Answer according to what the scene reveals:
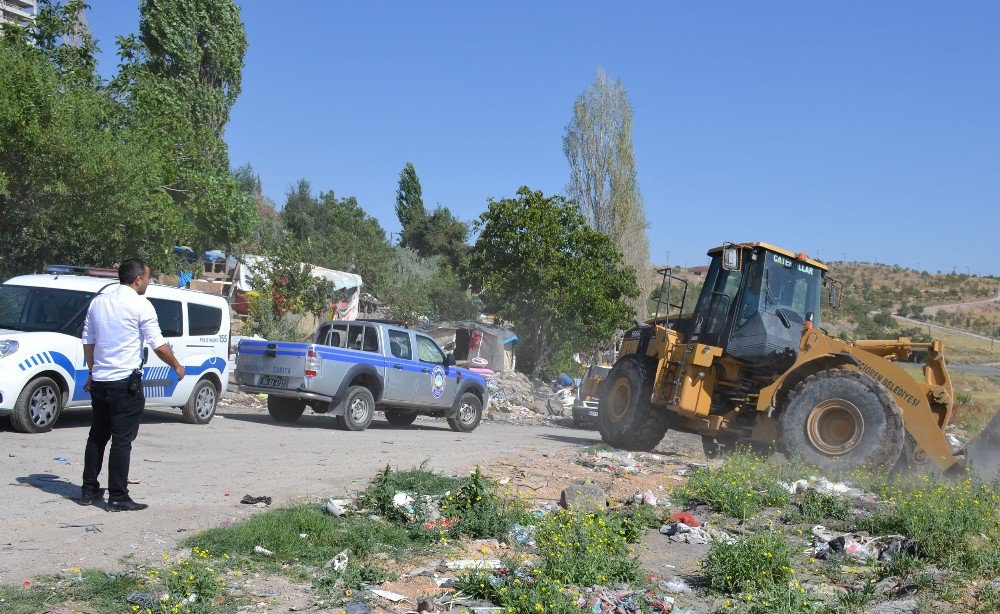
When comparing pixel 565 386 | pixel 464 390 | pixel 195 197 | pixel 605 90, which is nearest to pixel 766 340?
pixel 464 390

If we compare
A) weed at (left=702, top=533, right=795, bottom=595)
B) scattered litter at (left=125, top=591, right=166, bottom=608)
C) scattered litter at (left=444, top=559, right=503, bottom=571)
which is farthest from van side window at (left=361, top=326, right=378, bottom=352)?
scattered litter at (left=125, top=591, right=166, bottom=608)

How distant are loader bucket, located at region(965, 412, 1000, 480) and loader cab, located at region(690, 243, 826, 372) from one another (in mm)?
2559

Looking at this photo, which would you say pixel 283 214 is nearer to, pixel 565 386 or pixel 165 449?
pixel 565 386

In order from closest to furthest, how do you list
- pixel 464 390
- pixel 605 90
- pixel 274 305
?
pixel 464 390 < pixel 274 305 < pixel 605 90

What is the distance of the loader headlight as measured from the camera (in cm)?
1051

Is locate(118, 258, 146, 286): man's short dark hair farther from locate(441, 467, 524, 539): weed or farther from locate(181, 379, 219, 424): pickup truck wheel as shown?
locate(181, 379, 219, 424): pickup truck wheel

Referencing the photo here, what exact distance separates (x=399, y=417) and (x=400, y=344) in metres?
2.20

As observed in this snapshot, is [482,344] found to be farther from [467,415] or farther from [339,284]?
[467,415]

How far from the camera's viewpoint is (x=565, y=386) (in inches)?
1291

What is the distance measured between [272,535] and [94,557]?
3.87 ft

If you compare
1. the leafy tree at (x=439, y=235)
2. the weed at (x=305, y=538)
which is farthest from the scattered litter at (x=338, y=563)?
the leafy tree at (x=439, y=235)

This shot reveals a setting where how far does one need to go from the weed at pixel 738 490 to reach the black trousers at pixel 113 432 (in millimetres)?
5426

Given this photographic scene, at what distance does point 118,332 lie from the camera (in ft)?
23.0

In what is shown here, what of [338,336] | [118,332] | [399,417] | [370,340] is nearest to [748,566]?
[118,332]
